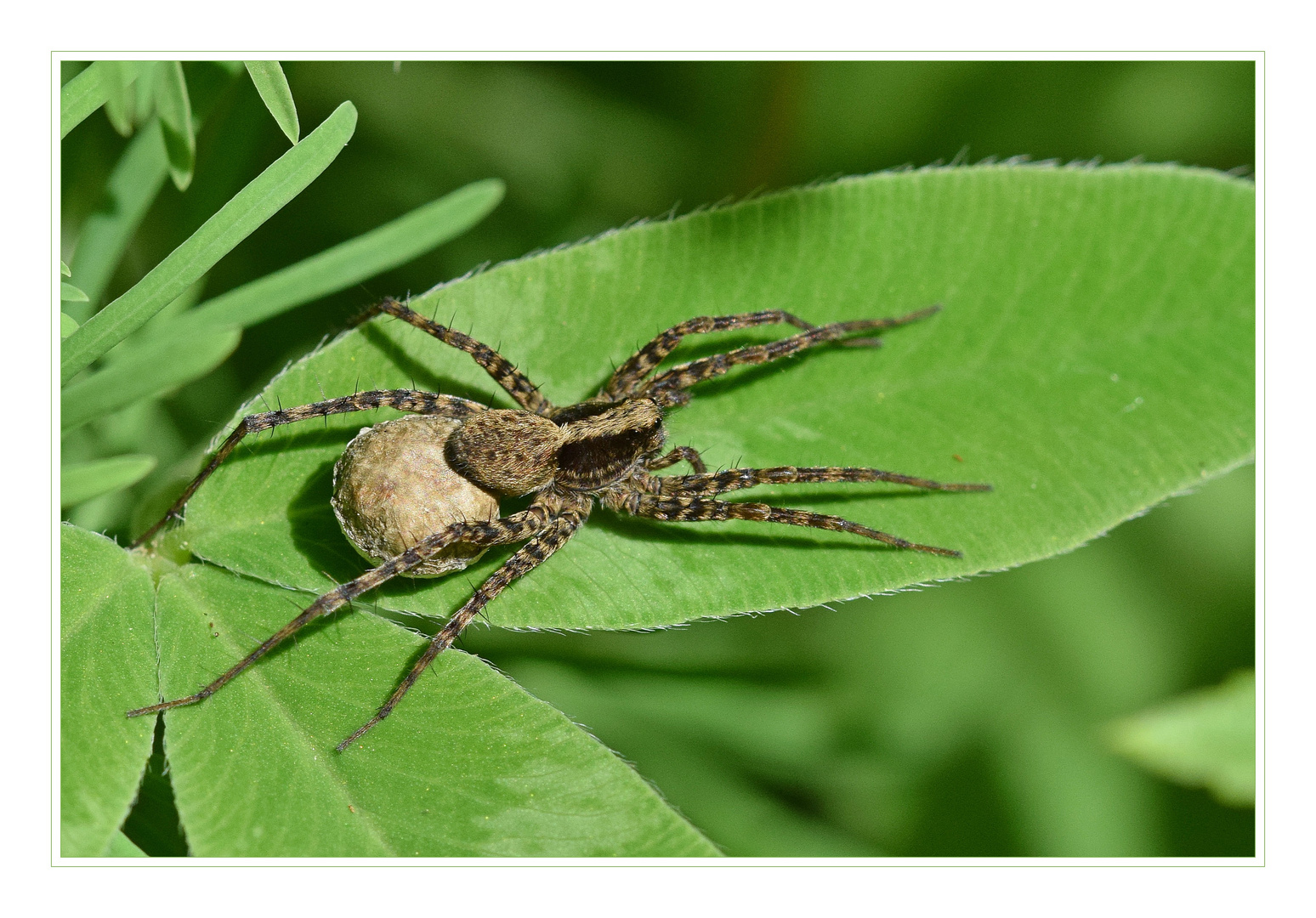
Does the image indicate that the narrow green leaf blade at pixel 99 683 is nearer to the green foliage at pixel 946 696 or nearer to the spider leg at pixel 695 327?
the green foliage at pixel 946 696

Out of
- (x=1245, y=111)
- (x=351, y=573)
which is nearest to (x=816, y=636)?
(x=351, y=573)

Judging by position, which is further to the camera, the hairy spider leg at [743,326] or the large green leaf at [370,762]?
the hairy spider leg at [743,326]

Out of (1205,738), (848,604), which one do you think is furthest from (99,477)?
(1205,738)

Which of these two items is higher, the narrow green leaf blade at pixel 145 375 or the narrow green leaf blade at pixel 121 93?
the narrow green leaf blade at pixel 121 93

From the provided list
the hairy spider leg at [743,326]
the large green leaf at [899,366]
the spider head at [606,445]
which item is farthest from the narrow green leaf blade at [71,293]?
the hairy spider leg at [743,326]

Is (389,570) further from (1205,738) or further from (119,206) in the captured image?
(1205,738)

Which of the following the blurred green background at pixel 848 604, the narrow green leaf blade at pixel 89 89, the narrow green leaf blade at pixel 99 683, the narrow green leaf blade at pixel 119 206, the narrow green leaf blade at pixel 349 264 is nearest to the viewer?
the narrow green leaf blade at pixel 99 683
